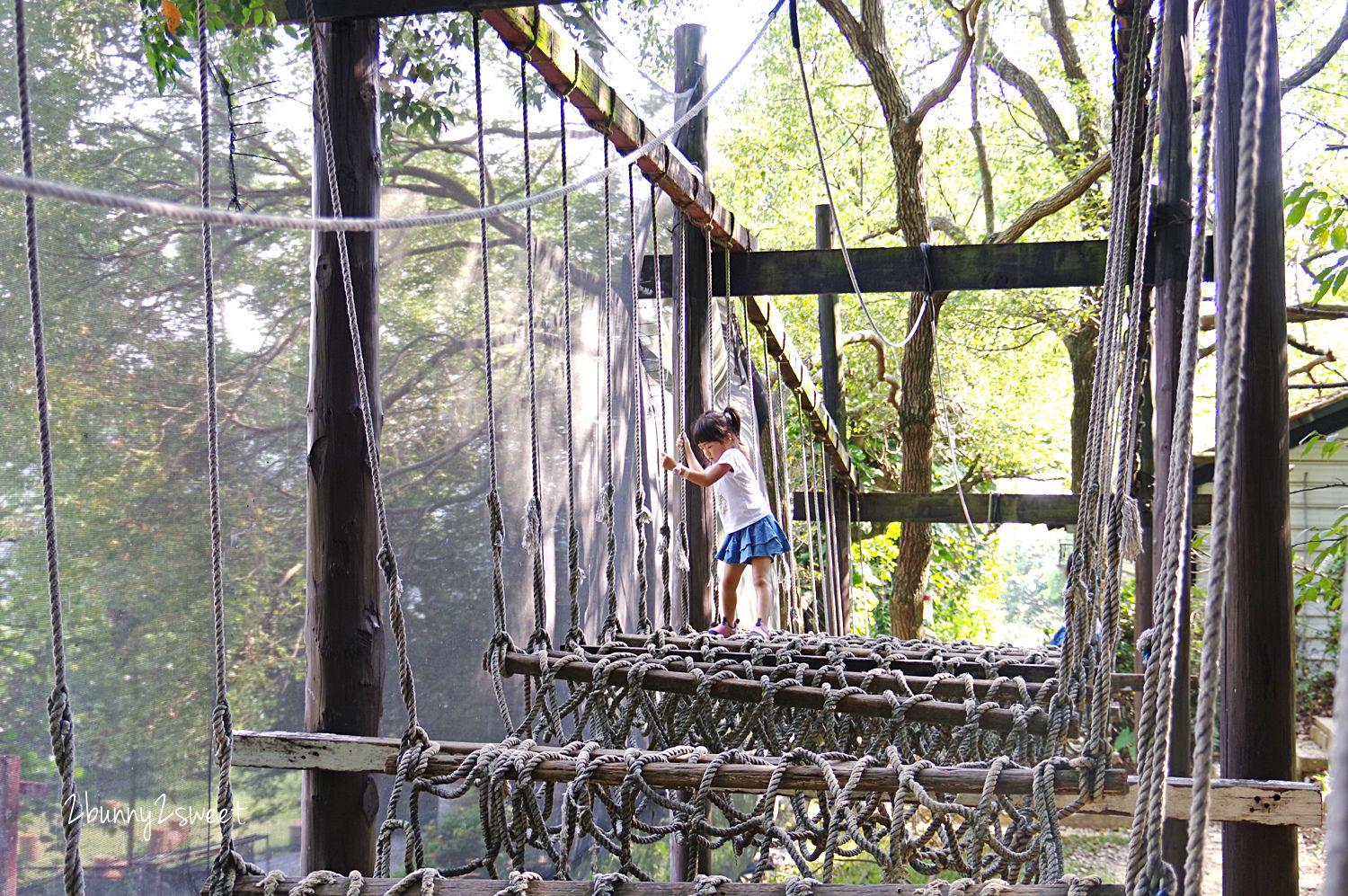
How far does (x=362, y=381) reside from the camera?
5.21 feet

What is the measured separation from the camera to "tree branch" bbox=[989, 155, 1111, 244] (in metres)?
6.22

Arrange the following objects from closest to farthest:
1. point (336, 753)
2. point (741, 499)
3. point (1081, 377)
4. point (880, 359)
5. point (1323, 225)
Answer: point (336, 753) < point (1323, 225) < point (741, 499) < point (1081, 377) < point (880, 359)

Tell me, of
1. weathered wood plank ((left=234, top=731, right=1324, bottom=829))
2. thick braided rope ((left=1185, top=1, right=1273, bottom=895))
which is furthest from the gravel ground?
thick braided rope ((left=1185, top=1, right=1273, bottom=895))

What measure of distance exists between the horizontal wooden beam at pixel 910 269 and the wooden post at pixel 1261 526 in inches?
47.8

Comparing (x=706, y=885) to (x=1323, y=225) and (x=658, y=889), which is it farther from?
(x=1323, y=225)

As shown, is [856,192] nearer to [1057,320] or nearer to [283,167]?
[1057,320]

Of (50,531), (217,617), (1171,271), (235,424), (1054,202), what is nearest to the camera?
(50,531)

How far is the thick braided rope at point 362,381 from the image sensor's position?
4.79 ft

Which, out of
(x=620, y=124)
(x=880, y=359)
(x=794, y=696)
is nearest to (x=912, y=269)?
(x=620, y=124)

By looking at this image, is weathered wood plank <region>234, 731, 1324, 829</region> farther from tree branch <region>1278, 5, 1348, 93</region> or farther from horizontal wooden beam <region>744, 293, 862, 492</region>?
tree branch <region>1278, 5, 1348, 93</region>

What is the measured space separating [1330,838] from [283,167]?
312 centimetres

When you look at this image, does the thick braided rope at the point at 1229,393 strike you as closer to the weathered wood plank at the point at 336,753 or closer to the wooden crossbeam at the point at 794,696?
the weathered wood plank at the point at 336,753

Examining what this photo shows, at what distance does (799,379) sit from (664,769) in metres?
3.67

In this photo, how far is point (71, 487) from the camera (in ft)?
7.80
